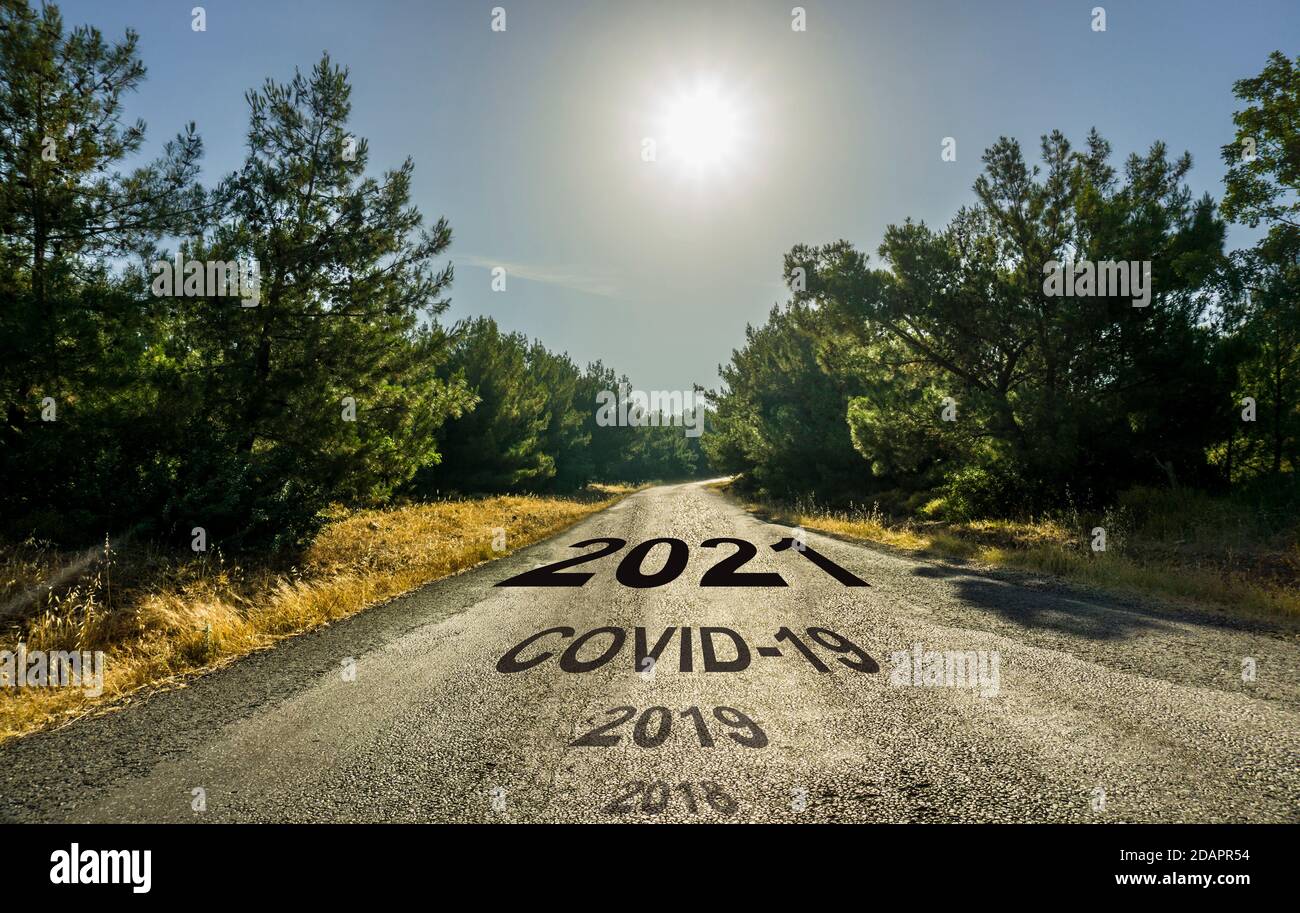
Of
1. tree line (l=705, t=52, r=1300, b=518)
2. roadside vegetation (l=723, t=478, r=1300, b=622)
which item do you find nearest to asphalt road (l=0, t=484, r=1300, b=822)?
roadside vegetation (l=723, t=478, r=1300, b=622)

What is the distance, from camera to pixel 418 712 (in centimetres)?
435

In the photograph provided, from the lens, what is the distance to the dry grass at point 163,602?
17.3ft

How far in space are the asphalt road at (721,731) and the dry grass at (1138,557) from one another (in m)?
1.30

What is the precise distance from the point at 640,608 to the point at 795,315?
14609mm

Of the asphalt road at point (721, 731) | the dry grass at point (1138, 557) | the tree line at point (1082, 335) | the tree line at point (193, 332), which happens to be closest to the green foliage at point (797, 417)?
the tree line at point (1082, 335)

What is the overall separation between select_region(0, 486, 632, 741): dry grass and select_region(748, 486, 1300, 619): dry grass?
419 inches

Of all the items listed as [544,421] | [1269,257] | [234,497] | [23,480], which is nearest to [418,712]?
[234,497]

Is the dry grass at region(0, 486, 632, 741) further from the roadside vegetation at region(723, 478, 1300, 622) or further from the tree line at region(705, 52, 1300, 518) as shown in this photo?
the tree line at region(705, 52, 1300, 518)

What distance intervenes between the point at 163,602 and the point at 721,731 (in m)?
6.76

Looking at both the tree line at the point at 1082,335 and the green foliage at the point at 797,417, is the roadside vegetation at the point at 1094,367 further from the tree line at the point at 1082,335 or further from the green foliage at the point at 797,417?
the green foliage at the point at 797,417

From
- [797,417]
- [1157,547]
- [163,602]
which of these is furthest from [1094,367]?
[163,602]

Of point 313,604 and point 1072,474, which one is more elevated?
point 1072,474

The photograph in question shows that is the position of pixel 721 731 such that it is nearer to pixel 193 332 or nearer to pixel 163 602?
pixel 163 602
